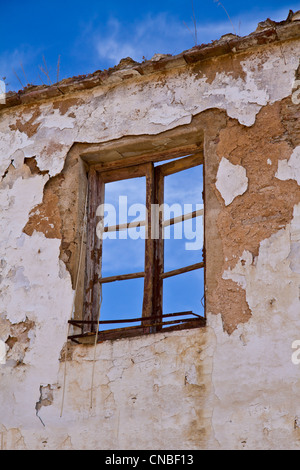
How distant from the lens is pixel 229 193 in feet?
16.9

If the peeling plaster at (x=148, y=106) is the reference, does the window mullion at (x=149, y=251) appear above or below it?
below

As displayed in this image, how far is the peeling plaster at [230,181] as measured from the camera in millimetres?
5137

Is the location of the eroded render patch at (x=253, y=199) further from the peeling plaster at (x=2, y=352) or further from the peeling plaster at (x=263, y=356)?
the peeling plaster at (x=2, y=352)

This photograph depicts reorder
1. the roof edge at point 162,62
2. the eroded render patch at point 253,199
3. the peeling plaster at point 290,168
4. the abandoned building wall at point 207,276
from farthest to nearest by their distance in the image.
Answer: the roof edge at point 162,62, the peeling plaster at point 290,168, the eroded render patch at point 253,199, the abandoned building wall at point 207,276

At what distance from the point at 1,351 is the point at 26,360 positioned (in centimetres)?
22

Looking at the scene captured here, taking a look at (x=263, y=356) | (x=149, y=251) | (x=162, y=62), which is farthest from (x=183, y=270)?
(x=162, y=62)

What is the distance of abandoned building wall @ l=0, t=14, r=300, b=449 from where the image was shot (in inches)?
181

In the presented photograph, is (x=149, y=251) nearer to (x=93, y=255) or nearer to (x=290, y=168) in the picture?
(x=93, y=255)

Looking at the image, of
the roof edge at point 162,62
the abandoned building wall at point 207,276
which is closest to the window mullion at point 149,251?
the abandoned building wall at point 207,276

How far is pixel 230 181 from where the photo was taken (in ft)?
17.0

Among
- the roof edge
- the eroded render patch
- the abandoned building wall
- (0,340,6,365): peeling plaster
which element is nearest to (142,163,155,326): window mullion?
the abandoned building wall

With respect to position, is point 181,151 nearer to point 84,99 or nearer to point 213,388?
point 84,99

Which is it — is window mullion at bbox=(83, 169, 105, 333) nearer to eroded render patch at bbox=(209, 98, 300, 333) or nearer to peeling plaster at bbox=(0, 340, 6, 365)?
peeling plaster at bbox=(0, 340, 6, 365)
